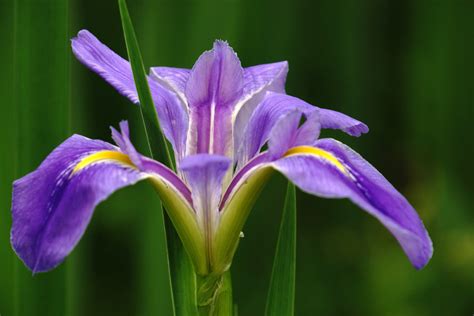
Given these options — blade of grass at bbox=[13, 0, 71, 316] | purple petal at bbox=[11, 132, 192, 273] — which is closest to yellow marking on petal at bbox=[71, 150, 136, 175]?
purple petal at bbox=[11, 132, 192, 273]

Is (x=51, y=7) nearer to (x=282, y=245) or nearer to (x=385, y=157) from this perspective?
(x=282, y=245)

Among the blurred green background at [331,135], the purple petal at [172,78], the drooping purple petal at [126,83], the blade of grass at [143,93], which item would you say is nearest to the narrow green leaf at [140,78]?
the blade of grass at [143,93]

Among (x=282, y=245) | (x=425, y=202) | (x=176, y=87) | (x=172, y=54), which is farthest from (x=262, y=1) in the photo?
(x=282, y=245)

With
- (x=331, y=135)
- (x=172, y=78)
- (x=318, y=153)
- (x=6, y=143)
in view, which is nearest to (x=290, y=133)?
(x=318, y=153)

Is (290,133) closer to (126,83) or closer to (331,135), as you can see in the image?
(126,83)

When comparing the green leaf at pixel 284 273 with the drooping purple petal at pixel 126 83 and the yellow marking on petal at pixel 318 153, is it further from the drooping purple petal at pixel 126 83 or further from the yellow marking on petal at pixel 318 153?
the drooping purple petal at pixel 126 83

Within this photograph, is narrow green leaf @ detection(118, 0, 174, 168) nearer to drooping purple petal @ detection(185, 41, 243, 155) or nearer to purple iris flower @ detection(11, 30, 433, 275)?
purple iris flower @ detection(11, 30, 433, 275)
